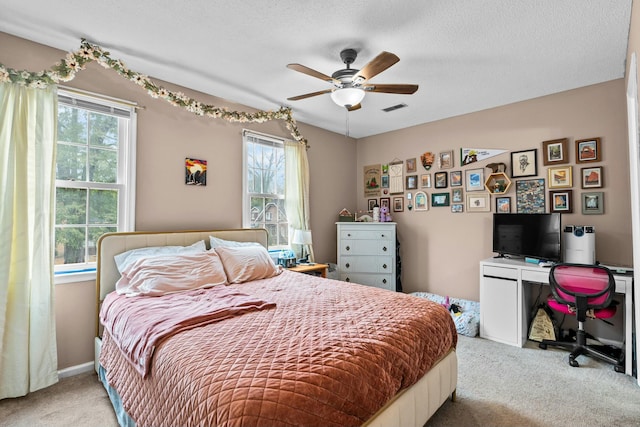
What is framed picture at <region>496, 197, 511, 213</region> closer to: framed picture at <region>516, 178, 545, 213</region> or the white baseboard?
framed picture at <region>516, 178, 545, 213</region>

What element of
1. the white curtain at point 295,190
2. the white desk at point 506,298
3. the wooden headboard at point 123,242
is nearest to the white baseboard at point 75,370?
the wooden headboard at point 123,242

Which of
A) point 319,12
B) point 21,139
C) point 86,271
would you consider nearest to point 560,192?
point 319,12

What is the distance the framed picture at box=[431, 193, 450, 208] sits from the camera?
13.9 ft

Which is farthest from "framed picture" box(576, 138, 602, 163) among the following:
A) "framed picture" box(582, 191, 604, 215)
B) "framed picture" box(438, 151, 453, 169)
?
"framed picture" box(438, 151, 453, 169)

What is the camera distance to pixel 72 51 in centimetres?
246

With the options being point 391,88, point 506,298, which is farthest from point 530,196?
point 391,88

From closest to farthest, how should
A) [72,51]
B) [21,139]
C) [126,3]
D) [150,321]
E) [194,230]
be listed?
1. [150,321]
2. [126,3]
3. [21,139]
4. [72,51]
5. [194,230]

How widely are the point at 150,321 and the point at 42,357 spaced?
1332mm

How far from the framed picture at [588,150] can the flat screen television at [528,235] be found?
0.70 m

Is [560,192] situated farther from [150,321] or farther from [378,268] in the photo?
[150,321]

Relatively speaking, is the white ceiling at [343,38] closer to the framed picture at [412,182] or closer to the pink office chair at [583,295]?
the framed picture at [412,182]

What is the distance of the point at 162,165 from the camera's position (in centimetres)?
304

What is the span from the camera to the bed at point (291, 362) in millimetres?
1105

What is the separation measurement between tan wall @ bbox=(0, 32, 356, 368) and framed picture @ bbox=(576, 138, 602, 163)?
3.36m
